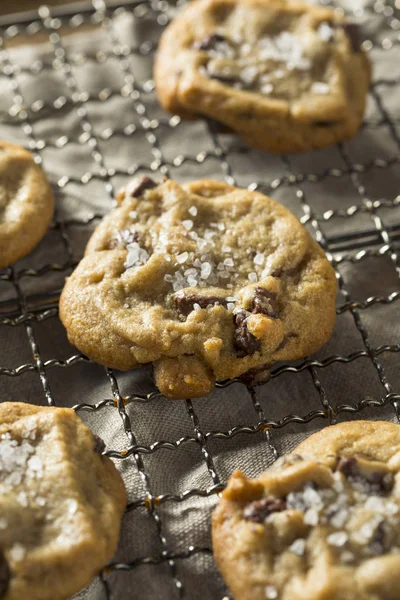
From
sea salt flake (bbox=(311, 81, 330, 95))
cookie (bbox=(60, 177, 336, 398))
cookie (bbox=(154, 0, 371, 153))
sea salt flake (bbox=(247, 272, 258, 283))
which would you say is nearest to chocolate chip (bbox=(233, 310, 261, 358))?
cookie (bbox=(60, 177, 336, 398))

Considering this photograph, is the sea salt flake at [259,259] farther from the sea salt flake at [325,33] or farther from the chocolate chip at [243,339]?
the sea salt flake at [325,33]

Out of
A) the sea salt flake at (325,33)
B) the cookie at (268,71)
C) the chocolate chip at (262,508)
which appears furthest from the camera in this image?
the sea salt flake at (325,33)

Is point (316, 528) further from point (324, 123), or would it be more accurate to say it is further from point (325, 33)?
point (325, 33)

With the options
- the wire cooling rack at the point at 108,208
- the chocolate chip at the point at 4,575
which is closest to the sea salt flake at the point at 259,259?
the wire cooling rack at the point at 108,208

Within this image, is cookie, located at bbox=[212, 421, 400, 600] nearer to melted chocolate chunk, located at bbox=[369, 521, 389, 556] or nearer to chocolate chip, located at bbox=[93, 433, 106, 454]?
melted chocolate chunk, located at bbox=[369, 521, 389, 556]

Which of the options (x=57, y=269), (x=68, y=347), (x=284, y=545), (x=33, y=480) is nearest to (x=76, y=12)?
(x=57, y=269)

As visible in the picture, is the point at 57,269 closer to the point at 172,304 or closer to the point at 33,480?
the point at 172,304

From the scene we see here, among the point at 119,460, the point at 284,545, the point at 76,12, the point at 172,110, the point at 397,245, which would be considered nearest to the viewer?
the point at 284,545
